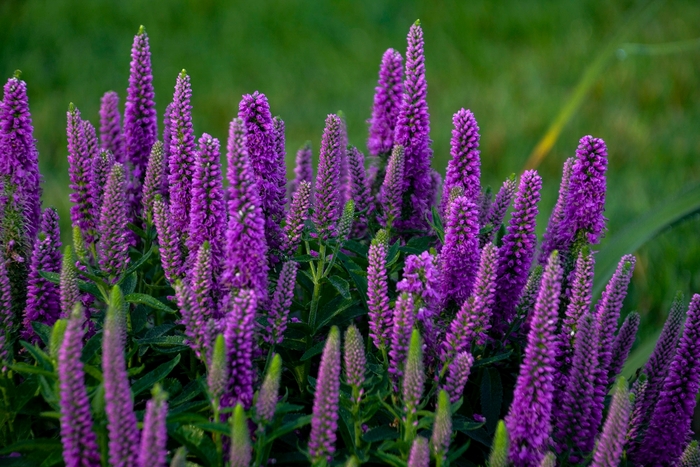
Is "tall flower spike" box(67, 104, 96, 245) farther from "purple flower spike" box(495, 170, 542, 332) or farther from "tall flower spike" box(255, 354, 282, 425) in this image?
"purple flower spike" box(495, 170, 542, 332)

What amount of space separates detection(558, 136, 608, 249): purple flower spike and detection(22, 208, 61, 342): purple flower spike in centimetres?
181

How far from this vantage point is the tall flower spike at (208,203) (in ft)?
8.52

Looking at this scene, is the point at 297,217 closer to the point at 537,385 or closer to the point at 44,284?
the point at 44,284

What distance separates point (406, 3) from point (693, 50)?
4079mm

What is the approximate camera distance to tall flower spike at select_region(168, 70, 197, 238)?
287cm

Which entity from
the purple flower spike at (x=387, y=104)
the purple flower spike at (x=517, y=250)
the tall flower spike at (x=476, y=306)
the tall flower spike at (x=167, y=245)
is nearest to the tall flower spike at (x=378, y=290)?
the tall flower spike at (x=476, y=306)

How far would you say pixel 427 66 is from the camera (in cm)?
1053

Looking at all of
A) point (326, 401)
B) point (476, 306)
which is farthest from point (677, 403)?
point (326, 401)

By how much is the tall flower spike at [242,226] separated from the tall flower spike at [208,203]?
0.16m

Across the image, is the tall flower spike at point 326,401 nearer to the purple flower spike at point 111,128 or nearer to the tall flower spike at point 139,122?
the tall flower spike at point 139,122

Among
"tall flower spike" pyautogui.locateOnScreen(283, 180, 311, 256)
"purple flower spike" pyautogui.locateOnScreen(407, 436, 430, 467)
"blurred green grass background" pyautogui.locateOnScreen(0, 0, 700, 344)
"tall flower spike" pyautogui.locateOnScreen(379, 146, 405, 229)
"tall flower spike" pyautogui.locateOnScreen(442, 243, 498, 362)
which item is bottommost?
"purple flower spike" pyautogui.locateOnScreen(407, 436, 430, 467)

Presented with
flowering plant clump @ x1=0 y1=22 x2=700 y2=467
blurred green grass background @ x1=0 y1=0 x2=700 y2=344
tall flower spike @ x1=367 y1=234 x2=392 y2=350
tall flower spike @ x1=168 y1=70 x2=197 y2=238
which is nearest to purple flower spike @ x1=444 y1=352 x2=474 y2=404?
flowering plant clump @ x1=0 y1=22 x2=700 y2=467

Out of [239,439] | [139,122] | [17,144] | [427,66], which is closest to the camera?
[239,439]

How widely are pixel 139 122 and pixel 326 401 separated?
1809 millimetres
